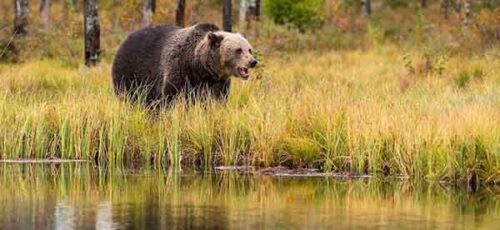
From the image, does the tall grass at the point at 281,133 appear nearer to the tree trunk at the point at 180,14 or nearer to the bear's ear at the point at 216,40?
the bear's ear at the point at 216,40

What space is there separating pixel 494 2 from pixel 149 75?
35.6m

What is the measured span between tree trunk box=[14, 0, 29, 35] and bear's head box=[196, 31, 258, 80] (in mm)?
12877

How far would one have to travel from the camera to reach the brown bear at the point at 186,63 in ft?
51.9

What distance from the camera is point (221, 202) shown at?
→ 429 inches

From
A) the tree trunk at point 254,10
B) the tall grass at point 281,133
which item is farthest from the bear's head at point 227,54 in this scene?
the tree trunk at point 254,10

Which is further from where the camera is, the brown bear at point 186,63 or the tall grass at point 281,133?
the brown bear at point 186,63

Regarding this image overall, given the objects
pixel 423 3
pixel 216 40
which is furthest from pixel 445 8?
pixel 216 40

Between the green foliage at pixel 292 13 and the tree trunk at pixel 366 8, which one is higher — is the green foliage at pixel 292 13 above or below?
below

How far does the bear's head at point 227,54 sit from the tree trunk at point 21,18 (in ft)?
42.2

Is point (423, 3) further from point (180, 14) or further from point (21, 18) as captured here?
point (21, 18)

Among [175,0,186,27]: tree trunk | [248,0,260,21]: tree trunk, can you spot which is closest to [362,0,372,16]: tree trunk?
[248,0,260,21]: tree trunk

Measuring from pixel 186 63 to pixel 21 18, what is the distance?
1417 centimetres

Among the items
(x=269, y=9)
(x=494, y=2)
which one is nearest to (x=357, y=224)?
(x=269, y=9)

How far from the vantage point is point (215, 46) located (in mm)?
16047
